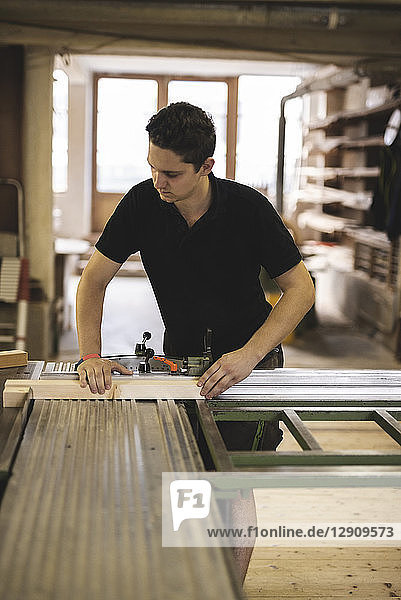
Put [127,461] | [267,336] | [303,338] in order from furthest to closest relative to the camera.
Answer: [303,338]
[267,336]
[127,461]

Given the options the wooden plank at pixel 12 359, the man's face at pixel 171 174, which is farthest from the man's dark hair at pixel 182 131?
the wooden plank at pixel 12 359

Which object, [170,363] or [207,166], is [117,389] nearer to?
[170,363]

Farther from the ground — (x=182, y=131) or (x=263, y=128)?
(x=263, y=128)

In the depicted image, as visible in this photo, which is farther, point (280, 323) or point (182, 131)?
point (280, 323)

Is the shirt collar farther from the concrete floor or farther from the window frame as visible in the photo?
the window frame

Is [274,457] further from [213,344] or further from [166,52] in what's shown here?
[166,52]

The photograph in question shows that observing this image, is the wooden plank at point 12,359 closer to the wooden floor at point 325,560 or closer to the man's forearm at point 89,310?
the man's forearm at point 89,310

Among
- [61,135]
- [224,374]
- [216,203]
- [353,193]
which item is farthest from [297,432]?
[61,135]

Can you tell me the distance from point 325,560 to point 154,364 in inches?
42.9

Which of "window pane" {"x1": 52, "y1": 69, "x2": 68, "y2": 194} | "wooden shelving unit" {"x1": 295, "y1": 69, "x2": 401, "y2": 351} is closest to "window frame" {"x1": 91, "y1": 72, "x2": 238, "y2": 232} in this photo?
"window pane" {"x1": 52, "y1": 69, "x2": 68, "y2": 194}

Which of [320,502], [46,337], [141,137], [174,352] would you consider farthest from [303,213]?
[174,352]

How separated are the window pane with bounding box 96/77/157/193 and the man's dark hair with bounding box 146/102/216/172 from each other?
7786 mm

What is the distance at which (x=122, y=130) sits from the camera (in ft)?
31.7

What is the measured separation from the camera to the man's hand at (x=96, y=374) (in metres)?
1.70
